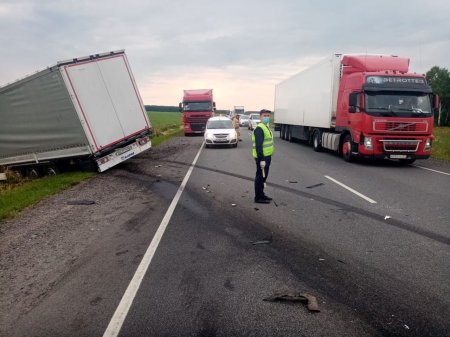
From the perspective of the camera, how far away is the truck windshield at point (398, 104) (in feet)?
41.6

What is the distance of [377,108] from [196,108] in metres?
20.0

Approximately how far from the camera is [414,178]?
10.9 m

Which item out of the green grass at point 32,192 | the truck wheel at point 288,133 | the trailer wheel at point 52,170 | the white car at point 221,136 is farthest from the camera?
the truck wheel at point 288,133

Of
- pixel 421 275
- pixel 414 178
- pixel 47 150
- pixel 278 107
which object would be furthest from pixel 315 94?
pixel 421 275

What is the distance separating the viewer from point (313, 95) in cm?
1855

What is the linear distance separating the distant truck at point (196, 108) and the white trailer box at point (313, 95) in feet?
23.6

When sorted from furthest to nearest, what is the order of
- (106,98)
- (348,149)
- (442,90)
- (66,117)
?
(442,90)
(348,149)
(106,98)
(66,117)

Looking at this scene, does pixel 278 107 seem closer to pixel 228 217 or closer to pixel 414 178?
pixel 414 178

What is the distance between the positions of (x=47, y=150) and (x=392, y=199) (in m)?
10.6

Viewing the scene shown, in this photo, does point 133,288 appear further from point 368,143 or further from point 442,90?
point 442,90

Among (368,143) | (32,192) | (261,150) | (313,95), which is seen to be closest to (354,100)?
(368,143)

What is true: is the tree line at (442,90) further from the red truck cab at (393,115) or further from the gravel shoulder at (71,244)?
the gravel shoulder at (71,244)

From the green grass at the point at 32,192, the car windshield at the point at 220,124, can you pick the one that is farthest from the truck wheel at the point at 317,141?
the green grass at the point at 32,192

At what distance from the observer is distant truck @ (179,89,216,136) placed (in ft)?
102
